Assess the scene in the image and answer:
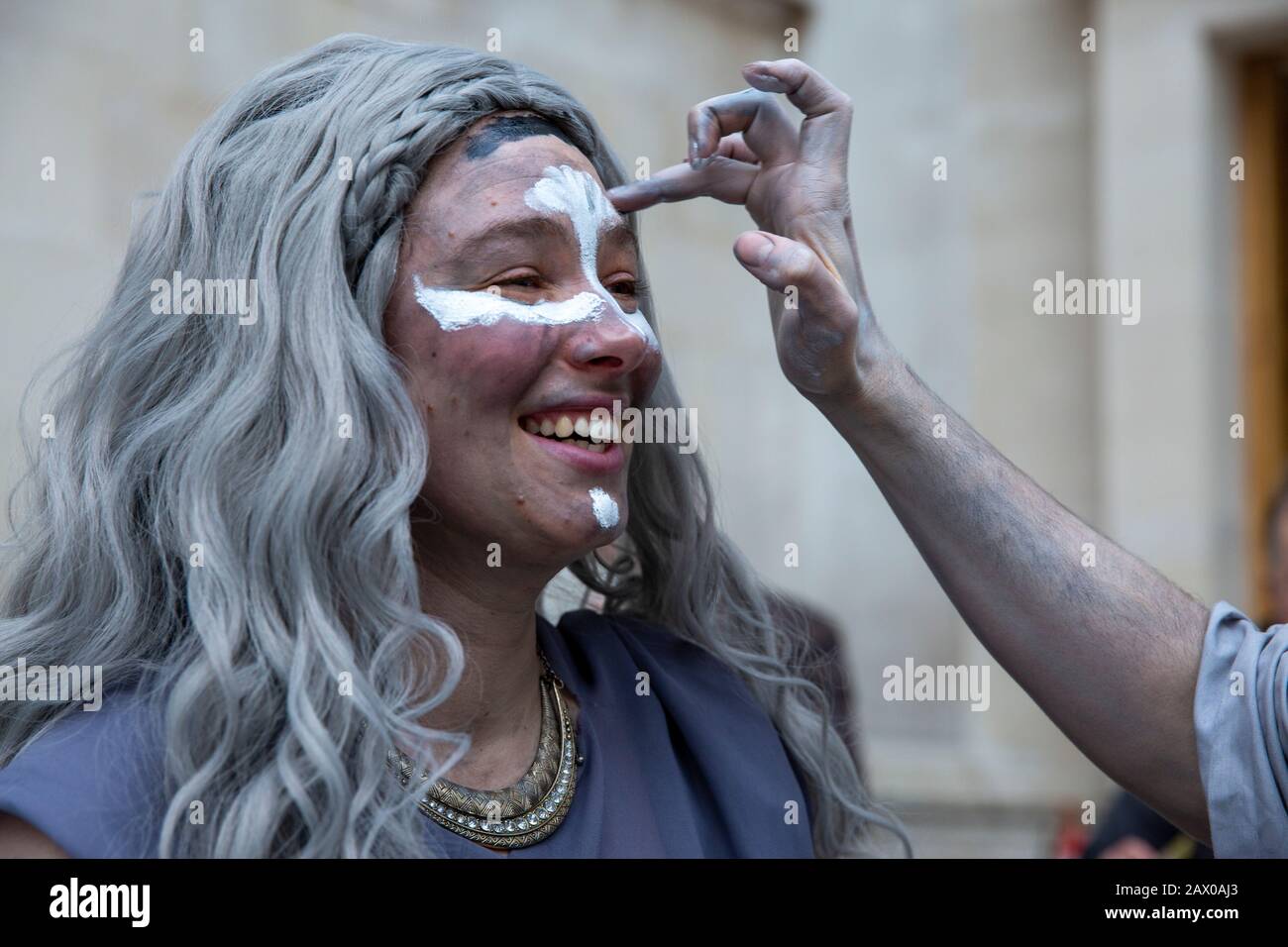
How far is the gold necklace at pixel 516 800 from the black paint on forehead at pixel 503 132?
0.89m

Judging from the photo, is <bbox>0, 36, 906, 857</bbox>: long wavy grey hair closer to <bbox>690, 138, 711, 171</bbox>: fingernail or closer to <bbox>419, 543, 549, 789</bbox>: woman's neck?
<bbox>419, 543, 549, 789</bbox>: woman's neck

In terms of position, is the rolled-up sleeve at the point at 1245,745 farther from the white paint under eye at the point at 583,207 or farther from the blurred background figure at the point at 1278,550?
the blurred background figure at the point at 1278,550

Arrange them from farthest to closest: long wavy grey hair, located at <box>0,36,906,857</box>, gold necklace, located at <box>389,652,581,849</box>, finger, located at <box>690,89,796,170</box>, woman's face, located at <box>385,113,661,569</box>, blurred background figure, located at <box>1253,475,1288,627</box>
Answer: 1. blurred background figure, located at <box>1253,475,1288,627</box>
2. finger, located at <box>690,89,796,170</box>
3. woman's face, located at <box>385,113,661,569</box>
4. gold necklace, located at <box>389,652,581,849</box>
5. long wavy grey hair, located at <box>0,36,906,857</box>

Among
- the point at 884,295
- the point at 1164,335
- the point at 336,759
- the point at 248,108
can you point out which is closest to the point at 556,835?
the point at 336,759

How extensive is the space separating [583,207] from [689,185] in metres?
0.24

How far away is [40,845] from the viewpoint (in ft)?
5.51

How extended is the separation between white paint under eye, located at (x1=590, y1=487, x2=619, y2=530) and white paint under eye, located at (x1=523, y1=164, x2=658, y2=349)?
25cm

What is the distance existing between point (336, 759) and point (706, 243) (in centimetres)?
528

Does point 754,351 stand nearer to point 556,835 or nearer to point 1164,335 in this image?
point 1164,335

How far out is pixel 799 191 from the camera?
223 centimetres

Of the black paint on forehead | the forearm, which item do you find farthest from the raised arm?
the black paint on forehead

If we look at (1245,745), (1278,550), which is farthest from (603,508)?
(1278,550)

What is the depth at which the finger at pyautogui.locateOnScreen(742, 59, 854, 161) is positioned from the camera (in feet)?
7.14
